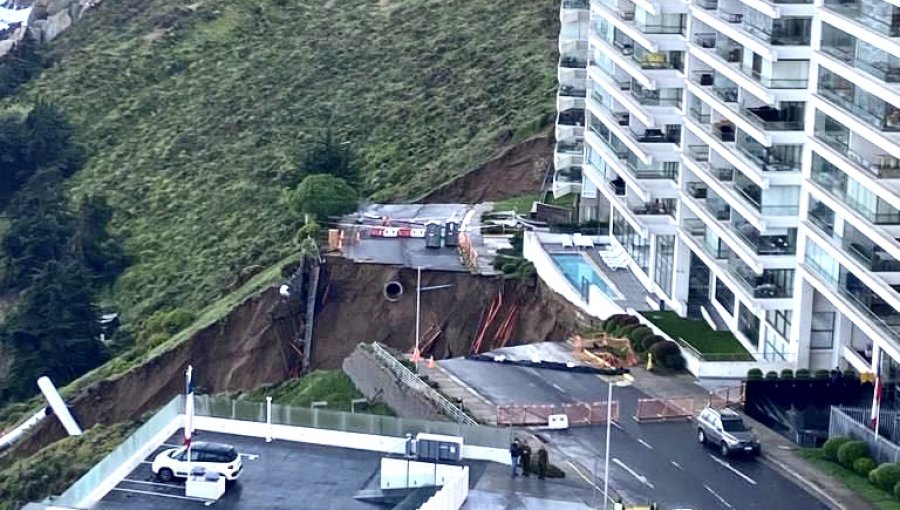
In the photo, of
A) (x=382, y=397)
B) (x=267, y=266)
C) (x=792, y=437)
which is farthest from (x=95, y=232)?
(x=792, y=437)

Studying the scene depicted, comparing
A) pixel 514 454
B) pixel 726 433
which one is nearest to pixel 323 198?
pixel 726 433

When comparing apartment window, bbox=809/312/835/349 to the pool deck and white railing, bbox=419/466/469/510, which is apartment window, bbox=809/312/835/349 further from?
white railing, bbox=419/466/469/510

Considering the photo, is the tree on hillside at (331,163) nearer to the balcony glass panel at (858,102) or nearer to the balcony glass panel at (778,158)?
the balcony glass panel at (778,158)

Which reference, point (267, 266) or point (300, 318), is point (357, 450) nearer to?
point (300, 318)

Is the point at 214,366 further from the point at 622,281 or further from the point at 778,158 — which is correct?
Answer: the point at 778,158

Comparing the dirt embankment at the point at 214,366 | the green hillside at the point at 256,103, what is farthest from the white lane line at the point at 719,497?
the green hillside at the point at 256,103

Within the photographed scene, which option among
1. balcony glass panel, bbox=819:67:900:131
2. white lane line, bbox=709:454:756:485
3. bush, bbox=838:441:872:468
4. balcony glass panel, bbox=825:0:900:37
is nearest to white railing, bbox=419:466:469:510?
white lane line, bbox=709:454:756:485
